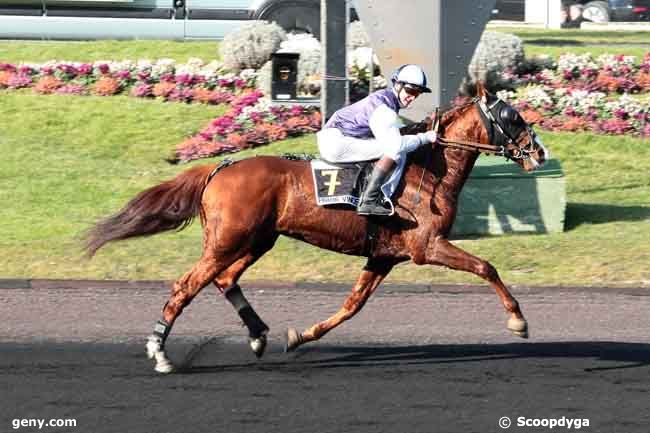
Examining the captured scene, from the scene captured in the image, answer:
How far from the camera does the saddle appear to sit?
874cm

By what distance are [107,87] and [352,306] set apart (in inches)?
423

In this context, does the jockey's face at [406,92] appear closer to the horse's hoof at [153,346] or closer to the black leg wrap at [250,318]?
the black leg wrap at [250,318]

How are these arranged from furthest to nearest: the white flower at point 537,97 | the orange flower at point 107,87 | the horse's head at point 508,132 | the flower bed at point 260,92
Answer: the orange flower at point 107,87 → the white flower at point 537,97 → the flower bed at point 260,92 → the horse's head at point 508,132

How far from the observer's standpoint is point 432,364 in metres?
8.78

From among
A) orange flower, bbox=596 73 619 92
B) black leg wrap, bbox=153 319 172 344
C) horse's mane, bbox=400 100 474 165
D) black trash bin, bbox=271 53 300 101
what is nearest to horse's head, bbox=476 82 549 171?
horse's mane, bbox=400 100 474 165

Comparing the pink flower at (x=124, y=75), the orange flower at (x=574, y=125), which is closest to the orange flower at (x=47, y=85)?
the pink flower at (x=124, y=75)

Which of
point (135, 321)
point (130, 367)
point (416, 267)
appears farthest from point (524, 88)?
point (130, 367)

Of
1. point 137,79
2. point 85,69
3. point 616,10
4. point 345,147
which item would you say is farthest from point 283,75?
point 616,10

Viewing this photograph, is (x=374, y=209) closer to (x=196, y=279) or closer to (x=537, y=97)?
(x=196, y=279)

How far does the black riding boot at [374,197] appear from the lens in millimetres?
8695

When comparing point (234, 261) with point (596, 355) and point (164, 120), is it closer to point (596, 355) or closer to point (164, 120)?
point (596, 355)

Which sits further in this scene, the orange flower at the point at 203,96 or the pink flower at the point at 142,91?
the pink flower at the point at 142,91

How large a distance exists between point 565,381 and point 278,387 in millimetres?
1866

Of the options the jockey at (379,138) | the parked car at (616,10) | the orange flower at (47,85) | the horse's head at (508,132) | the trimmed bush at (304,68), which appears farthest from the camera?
the parked car at (616,10)
